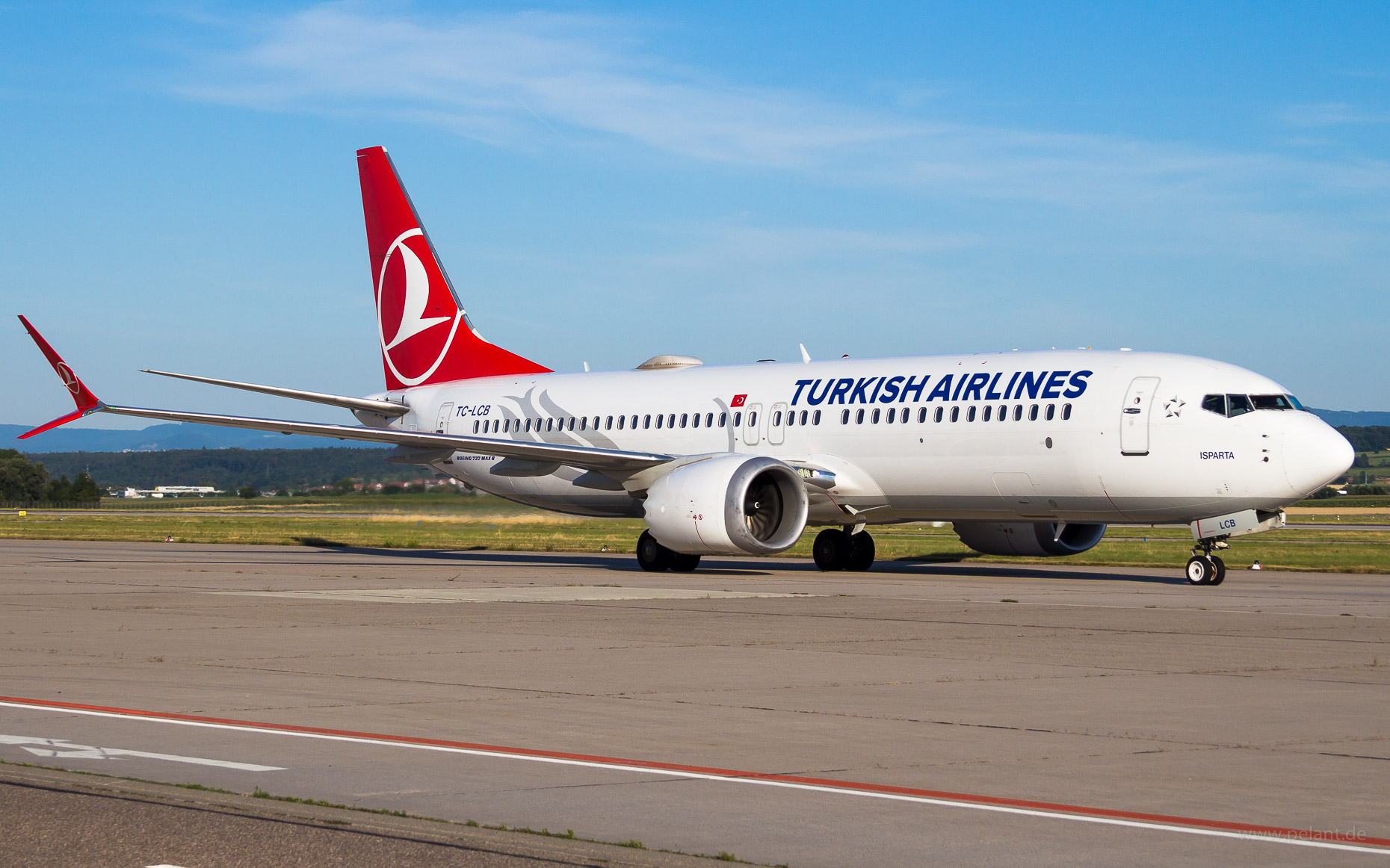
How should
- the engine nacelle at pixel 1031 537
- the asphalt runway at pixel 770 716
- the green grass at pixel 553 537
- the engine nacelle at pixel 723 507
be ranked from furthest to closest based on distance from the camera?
the green grass at pixel 553 537 < the engine nacelle at pixel 1031 537 < the engine nacelle at pixel 723 507 < the asphalt runway at pixel 770 716

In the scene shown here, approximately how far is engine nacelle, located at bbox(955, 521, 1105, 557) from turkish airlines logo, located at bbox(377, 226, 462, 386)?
13.9 metres

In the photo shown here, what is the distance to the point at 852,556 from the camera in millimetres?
28219

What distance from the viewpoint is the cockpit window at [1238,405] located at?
2231cm

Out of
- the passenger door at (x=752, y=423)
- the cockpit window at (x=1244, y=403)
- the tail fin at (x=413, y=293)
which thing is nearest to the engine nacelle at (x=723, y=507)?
the passenger door at (x=752, y=423)

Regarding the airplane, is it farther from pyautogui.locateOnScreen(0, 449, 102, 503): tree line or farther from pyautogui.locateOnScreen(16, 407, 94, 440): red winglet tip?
pyautogui.locateOnScreen(0, 449, 102, 503): tree line

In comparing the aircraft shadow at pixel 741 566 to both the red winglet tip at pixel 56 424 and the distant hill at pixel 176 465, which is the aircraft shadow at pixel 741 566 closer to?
the red winglet tip at pixel 56 424

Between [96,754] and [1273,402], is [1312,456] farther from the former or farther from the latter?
[96,754]

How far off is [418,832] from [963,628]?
10.3 m

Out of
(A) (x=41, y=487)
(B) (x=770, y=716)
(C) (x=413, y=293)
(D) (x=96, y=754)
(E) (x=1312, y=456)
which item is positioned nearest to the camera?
(D) (x=96, y=754)

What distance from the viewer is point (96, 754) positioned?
773 cm

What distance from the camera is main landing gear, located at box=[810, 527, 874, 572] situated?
2819cm

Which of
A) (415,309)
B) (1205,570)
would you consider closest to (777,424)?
(1205,570)

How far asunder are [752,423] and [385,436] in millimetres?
7084

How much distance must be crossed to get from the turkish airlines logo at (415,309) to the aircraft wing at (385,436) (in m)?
7.10
